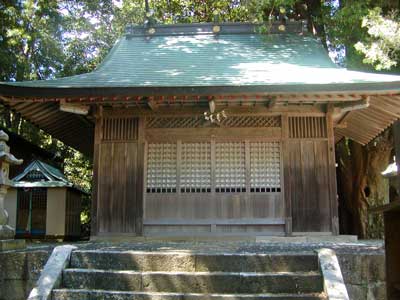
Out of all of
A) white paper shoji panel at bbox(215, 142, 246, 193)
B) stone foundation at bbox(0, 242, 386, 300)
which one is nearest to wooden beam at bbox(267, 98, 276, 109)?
white paper shoji panel at bbox(215, 142, 246, 193)

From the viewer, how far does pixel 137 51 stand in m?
11.5

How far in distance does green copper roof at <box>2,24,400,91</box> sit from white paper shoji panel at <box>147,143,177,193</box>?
1392 mm

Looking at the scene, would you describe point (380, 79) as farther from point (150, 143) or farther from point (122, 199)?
point (122, 199)

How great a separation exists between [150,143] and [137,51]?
11.6 ft

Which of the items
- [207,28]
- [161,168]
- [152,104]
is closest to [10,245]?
[161,168]

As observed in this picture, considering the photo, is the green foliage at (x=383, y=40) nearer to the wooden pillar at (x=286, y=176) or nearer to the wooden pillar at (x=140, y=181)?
the wooden pillar at (x=286, y=176)

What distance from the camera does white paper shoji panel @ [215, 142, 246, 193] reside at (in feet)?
28.9

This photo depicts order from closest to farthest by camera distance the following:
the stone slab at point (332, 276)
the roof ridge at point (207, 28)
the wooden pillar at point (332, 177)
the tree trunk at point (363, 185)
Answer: the stone slab at point (332, 276) → the wooden pillar at point (332, 177) → the roof ridge at point (207, 28) → the tree trunk at point (363, 185)

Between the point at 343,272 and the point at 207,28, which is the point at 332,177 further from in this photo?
the point at 207,28

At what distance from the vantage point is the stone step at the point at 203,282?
479cm

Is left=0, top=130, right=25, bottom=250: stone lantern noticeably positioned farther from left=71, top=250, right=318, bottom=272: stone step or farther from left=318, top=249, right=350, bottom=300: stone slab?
left=318, top=249, right=350, bottom=300: stone slab

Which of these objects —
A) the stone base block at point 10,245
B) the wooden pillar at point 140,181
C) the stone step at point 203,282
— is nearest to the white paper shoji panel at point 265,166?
the wooden pillar at point 140,181

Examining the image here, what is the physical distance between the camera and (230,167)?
8859 mm

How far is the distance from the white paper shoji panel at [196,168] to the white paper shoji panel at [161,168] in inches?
8.0
